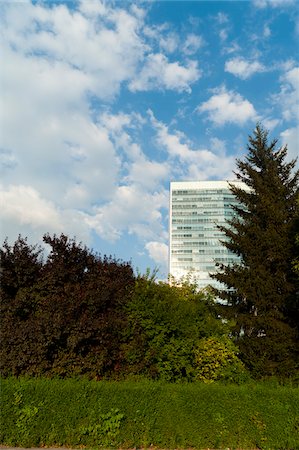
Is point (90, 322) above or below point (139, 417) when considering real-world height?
above

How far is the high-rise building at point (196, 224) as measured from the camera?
13888 centimetres

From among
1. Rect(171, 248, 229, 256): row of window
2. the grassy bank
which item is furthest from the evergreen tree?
Rect(171, 248, 229, 256): row of window

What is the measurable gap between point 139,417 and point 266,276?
1373 cm

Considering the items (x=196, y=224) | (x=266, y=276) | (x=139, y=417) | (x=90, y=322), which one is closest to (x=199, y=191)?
(x=196, y=224)

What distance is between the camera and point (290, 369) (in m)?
19.0

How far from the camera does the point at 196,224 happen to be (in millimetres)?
143000

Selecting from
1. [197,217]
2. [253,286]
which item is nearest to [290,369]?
[253,286]

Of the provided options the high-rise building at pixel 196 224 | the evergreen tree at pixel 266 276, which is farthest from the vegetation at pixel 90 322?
the high-rise building at pixel 196 224

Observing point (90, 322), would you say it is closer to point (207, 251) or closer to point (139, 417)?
point (139, 417)

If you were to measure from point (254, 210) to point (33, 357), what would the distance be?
1654cm

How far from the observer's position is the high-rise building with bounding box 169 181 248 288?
456 ft

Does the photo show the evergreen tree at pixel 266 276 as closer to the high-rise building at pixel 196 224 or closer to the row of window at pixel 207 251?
the high-rise building at pixel 196 224

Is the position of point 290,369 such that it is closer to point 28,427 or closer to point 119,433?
point 119,433

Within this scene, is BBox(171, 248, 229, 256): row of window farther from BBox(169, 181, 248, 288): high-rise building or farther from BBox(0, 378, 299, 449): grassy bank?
BBox(0, 378, 299, 449): grassy bank
